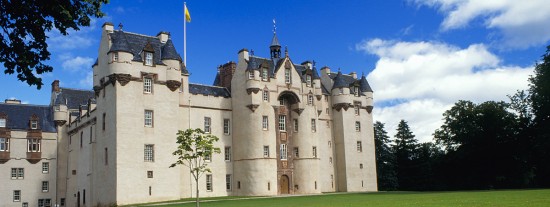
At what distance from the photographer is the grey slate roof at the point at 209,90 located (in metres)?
63.0

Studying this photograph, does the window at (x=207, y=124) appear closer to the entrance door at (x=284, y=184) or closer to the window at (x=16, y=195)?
the entrance door at (x=284, y=184)

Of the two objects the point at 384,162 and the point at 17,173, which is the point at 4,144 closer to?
the point at 17,173

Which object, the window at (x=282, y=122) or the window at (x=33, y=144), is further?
the window at (x=33, y=144)

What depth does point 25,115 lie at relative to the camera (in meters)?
70.2

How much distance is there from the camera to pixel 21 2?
63.6ft

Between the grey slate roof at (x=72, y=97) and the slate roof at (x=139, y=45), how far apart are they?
1920 centimetres

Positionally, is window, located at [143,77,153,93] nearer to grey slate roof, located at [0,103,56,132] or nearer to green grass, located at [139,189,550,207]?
green grass, located at [139,189,550,207]

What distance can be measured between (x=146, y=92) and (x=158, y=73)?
2386 mm

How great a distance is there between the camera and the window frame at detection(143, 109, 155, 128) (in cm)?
5503

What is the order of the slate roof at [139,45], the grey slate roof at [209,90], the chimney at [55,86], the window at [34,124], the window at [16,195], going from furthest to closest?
the chimney at [55,86]
the window at [34,124]
the window at [16,195]
the grey slate roof at [209,90]
the slate roof at [139,45]

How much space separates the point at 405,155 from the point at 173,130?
5025 centimetres

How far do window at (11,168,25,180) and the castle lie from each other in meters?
0.24

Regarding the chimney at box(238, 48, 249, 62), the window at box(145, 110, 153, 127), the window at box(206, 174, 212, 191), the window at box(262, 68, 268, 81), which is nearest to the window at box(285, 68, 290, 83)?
the window at box(262, 68, 268, 81)

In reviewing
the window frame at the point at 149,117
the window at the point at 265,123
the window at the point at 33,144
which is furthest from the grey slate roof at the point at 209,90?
the window at the point at 33,144
